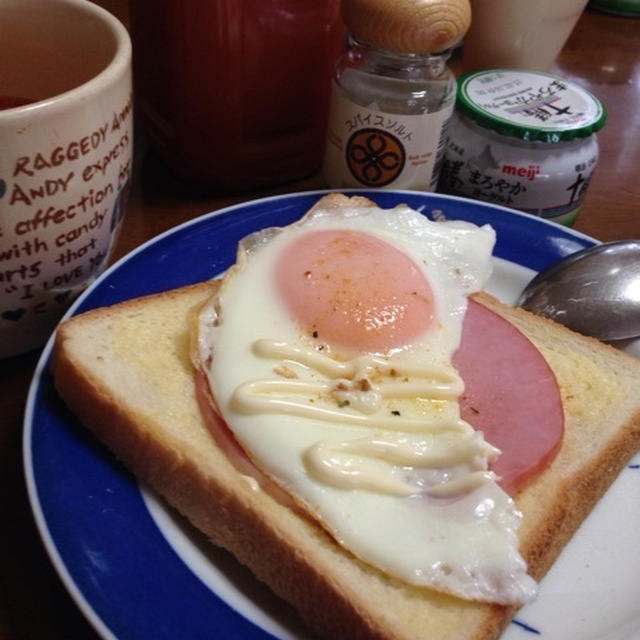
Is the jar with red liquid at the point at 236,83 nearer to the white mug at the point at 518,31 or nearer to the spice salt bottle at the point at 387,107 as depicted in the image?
the spice salt bottle at the point at 387,107

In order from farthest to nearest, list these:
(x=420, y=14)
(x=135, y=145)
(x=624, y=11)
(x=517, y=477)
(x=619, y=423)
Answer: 1. (x=624, y=11)
2. (x=135, y=145)
3. (x=420, y=14)
4. (x=619, y=423)
5. (x=517, y=477)

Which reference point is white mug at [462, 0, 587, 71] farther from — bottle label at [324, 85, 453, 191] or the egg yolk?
the egg yolk

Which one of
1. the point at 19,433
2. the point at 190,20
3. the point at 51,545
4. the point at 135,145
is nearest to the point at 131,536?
the point at 51,545

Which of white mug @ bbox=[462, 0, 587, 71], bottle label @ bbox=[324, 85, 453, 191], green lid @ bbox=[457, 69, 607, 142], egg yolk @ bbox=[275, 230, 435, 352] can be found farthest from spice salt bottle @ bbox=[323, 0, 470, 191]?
white mug @ bbox=[462, 0, 587, 71]

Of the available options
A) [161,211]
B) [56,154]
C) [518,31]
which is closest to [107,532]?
[56,154]

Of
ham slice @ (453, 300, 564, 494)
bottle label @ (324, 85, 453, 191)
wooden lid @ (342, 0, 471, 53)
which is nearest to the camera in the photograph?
ham slice @ (453, 300, 564, 494)

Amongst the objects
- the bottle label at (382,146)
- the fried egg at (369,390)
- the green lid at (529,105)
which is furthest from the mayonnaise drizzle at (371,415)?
the green lid at (529,105)

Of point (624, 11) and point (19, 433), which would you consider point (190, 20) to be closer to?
point (19, 433)
